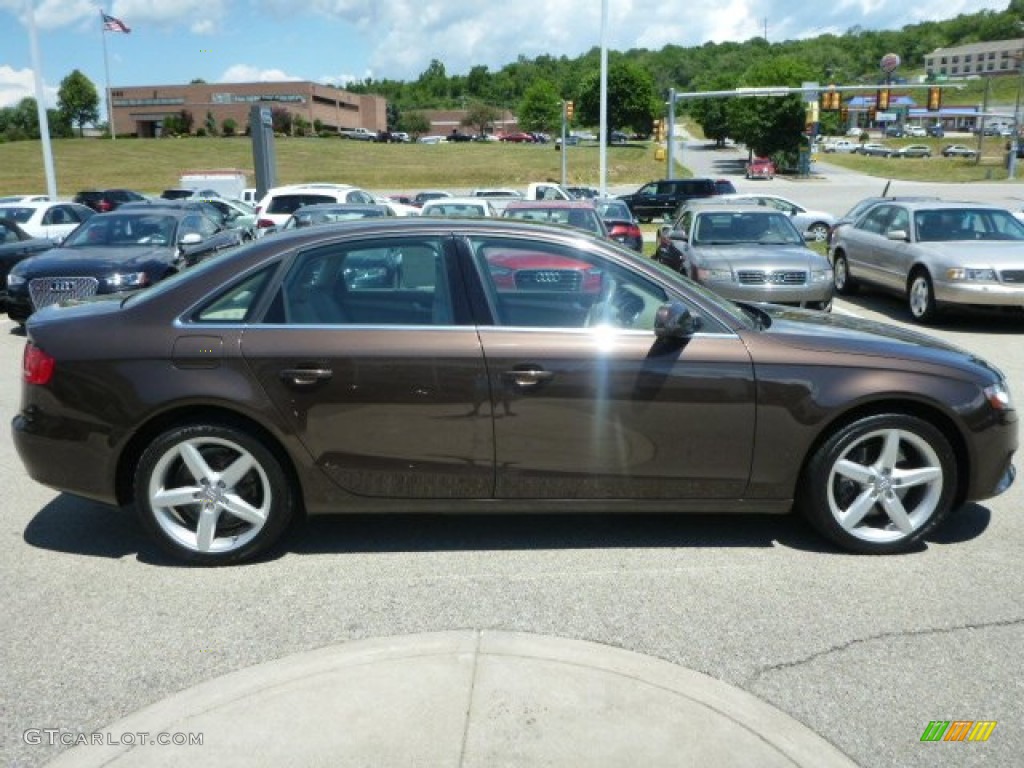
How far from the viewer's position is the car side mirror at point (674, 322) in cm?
410

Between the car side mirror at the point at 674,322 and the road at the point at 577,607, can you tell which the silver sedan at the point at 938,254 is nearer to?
the road at the point at 577,607

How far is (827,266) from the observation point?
1123cm

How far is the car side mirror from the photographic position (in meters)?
4.10

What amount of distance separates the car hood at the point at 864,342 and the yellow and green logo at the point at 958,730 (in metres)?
1.76

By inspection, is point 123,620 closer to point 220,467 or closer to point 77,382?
point 220,467

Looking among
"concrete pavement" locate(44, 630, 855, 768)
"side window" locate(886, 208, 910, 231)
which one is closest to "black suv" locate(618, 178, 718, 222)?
"side window" locate(886, 208, 910, 231)

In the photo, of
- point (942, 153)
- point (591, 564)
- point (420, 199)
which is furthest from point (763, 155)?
point (591, 564)

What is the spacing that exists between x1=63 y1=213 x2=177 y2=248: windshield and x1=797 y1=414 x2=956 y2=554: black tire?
393 inches

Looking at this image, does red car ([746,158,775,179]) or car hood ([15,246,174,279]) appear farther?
red car ([746,158,775,179])

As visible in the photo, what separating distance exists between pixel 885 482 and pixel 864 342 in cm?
68

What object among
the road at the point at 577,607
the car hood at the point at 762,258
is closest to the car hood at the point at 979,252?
the car hood at the point at 762,258

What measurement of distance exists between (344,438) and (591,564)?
1302 mm

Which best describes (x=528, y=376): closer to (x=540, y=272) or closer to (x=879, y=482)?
(x=540, y=272)

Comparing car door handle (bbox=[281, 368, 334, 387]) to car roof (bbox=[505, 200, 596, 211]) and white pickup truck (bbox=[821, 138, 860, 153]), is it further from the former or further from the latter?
white pickup truck (bbox=[821, 138, 860, 153])
